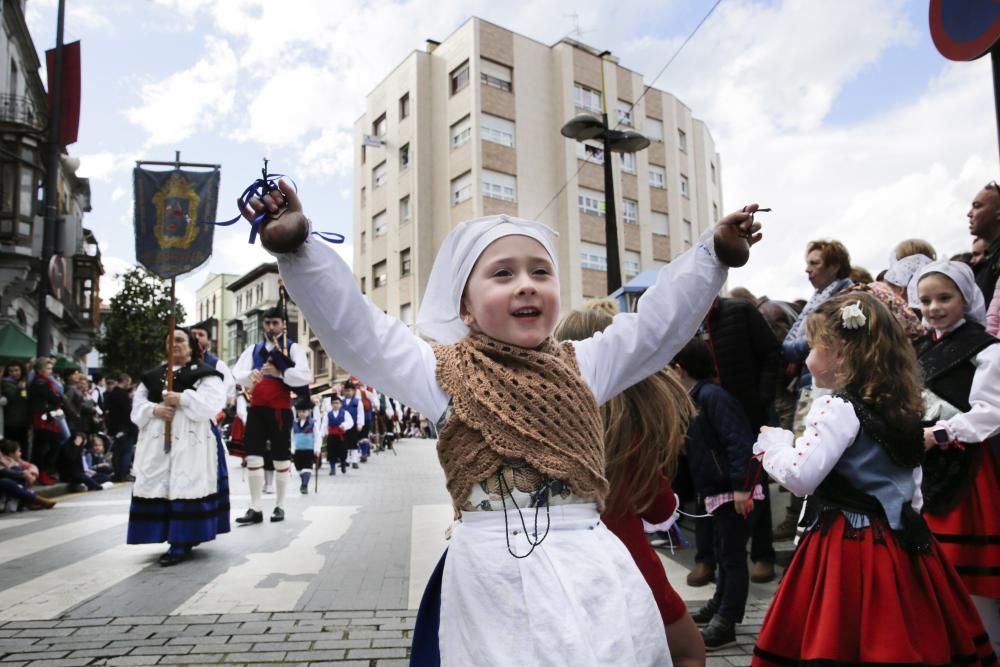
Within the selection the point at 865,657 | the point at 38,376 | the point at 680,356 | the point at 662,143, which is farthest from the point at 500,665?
the point at 662,143

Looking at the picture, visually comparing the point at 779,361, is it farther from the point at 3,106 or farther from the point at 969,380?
the point at 3,106

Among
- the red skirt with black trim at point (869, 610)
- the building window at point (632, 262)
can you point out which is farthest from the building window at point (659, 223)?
the red skirt with black trim at point (869, 610)

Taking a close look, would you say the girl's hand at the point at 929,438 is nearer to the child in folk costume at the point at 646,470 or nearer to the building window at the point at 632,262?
the child in folk costume at the point at 646,470

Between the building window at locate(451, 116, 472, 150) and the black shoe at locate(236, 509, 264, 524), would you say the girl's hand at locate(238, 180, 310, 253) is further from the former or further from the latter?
the building window at locate(451, 116, 472, 150)

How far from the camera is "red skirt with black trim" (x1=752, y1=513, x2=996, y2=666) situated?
256 centimetres

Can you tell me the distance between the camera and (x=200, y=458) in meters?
6.41

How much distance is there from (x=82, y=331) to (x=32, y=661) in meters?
39.2

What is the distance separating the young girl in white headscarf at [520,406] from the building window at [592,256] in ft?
101

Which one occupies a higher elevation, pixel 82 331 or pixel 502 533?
pixel 82 331

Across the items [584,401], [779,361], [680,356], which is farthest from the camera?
[779,361]

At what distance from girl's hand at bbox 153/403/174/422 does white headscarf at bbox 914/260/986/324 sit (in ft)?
18.6

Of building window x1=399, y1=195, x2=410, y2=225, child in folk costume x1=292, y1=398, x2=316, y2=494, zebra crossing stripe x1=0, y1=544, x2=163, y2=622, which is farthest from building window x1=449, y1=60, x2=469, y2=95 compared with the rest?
zebra crossing stripe x1=0, y1=544, x2=163, y2=622

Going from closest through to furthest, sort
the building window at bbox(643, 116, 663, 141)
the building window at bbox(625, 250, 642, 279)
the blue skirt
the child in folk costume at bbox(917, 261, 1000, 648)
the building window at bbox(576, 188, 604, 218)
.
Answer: the child in folk costume at bbox(917, 261, 1000, 648) → the blue skirt → the building window at bbox(576, 188, 604, 218) → the building window at bbox(625, 250, 642, 279) → the building window at bbox(643, 116, 663, 141)

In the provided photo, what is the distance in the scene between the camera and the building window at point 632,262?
112 feet
